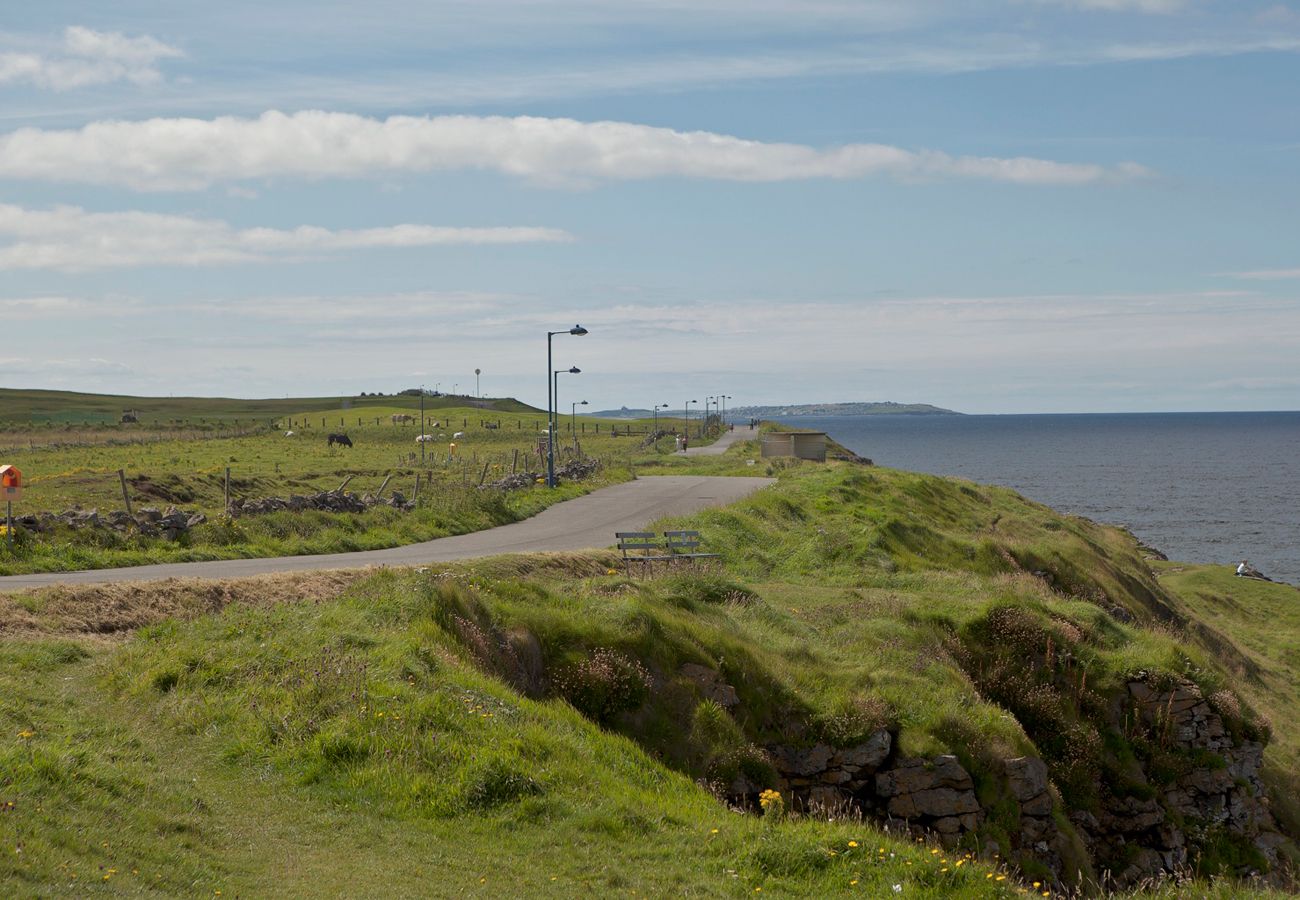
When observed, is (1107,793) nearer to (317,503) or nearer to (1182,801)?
(1182,801)

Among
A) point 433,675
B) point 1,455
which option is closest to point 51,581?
point 433,675

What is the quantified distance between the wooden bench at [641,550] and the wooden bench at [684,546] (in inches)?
9.2

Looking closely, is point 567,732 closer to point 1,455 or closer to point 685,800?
point 685,800

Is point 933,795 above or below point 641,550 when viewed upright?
below

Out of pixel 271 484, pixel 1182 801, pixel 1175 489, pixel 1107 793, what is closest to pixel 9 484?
pixel 1107 793

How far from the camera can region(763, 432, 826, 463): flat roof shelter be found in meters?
66.9

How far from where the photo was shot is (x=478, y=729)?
12.5 metres

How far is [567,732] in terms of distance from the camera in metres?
13.5

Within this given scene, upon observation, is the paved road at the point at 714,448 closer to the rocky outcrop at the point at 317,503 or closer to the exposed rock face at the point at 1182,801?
the rocky outcrop at the point at 317,503

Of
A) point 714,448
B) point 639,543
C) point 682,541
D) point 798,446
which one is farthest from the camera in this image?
point 714,448

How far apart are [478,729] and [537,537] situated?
17.8 m

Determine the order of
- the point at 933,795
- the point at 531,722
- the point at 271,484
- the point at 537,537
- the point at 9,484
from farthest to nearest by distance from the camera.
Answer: the point at 271,484 → the point at 537,537 → the point at 9,484 → the point at 933,795 → the point at 531,722

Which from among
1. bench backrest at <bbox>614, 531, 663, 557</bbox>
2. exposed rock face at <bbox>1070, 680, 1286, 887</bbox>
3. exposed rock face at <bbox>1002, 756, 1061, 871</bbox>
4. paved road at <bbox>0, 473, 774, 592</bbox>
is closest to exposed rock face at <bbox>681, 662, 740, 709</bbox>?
exposed rock face at <bbox>1002, 756, 1061, 871</bbox>

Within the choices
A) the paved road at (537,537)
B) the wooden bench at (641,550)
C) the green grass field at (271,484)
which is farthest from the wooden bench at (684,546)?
the green grass field at (271,484)
